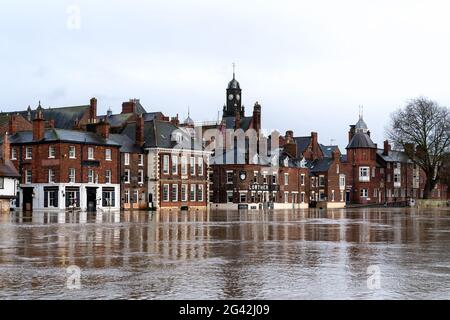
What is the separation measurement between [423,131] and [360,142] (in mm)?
23575

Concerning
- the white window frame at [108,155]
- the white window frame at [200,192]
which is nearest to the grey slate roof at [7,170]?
the white window frame at [108,155]

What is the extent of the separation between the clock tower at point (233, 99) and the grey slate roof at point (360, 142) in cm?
2786

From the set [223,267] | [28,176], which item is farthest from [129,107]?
[223,267]

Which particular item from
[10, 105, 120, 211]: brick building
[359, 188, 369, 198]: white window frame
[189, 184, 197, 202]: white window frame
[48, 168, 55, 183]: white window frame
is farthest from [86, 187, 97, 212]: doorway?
[359, 188, 369, 198]: white window frame

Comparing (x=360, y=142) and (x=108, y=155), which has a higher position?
(x=360, y=142)

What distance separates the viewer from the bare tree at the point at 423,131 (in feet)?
307

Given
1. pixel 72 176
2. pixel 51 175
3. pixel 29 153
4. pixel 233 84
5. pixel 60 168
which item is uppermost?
pixel 233 84

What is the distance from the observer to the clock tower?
137 meters

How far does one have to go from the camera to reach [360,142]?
117062 millimetres

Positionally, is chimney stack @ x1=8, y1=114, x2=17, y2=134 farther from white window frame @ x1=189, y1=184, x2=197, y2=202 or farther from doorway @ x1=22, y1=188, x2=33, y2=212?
white window frame @ x1=189, y1=184, x2=197, y2=202

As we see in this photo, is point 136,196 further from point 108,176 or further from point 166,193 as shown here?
point 108,176

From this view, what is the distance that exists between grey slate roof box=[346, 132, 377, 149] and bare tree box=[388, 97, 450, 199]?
21.1m

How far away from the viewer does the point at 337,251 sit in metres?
21.3

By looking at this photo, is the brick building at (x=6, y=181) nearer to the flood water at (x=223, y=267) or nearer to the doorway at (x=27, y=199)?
the doorway at (x=27, y=199)
